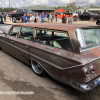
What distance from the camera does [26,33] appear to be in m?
→ 4.07

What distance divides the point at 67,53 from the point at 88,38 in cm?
80

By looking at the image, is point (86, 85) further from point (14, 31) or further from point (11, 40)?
point (14, 31)

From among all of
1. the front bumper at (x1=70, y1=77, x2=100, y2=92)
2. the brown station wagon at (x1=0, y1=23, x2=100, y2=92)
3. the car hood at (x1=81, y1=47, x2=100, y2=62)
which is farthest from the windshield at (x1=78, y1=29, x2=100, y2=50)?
the front bumper at (x1=70, y1=77, x2=100, y2=92)

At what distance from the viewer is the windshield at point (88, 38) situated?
8.43 ft

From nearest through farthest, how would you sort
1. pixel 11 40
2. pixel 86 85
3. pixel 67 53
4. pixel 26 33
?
pixel 86 85, pixel 67 53, pixel 26 33, pixel 11 40

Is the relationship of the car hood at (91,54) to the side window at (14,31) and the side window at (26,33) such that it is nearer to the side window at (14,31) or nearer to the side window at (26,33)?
the side window at (26,33)

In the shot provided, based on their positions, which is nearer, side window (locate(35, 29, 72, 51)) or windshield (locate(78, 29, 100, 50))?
windshield (locate(78, 29, 100, 50))

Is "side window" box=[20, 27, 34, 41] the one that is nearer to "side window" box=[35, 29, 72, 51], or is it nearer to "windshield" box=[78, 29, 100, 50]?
"side window" box=[35, 29, 72, 51]

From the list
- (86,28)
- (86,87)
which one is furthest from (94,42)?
(86,87)

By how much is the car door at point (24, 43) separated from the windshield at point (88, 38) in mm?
1587

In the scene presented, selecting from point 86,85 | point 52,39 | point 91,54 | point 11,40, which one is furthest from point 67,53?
point 11,40

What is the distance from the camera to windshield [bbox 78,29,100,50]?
101 inches

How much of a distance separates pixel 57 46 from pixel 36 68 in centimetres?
112

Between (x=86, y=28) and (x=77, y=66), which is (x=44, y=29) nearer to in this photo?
(x=86, y=28)
